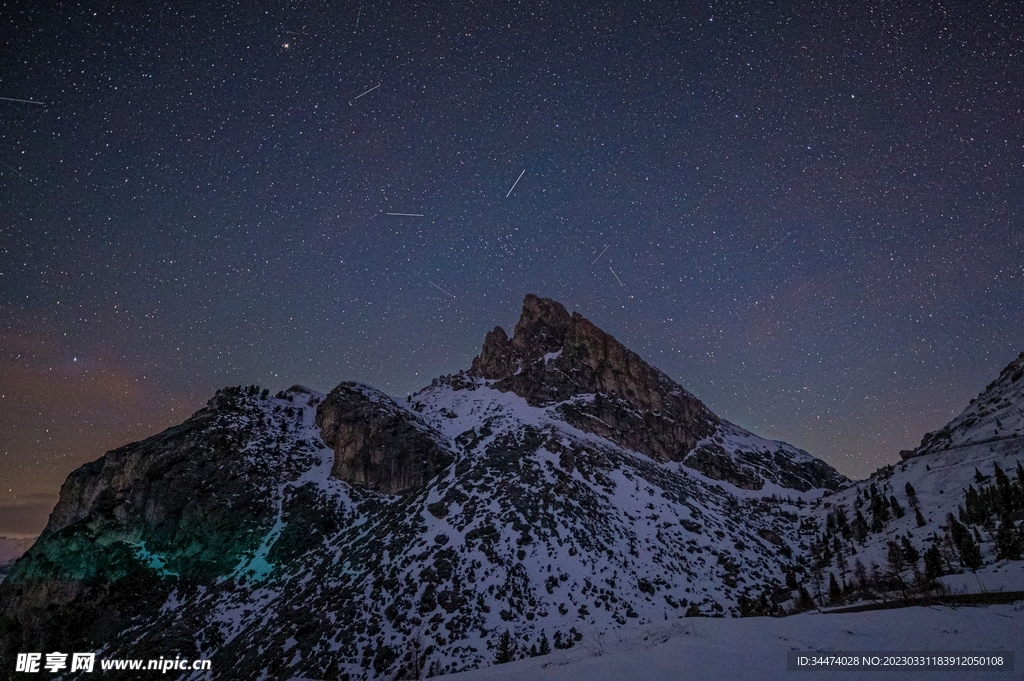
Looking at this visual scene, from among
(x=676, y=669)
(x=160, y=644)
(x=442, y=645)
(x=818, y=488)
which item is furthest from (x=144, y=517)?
(x=818, y=488)

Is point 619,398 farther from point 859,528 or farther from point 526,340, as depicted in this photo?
point 859,528

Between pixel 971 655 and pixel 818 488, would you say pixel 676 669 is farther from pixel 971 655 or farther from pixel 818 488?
pixel 818 488

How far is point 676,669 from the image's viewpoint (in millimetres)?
6105

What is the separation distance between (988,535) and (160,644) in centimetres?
5869

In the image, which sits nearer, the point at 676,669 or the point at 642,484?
the point at 676,669

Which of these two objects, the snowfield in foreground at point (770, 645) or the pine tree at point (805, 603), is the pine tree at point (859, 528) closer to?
the pine tree at point (805, 603)

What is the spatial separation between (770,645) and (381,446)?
59353 millimetres

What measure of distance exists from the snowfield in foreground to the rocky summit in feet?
75.1

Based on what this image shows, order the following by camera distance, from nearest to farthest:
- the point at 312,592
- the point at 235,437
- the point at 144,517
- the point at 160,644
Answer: the point at 160,644 < the point at 312,592 < the point at 144,517 < the point at 235,437

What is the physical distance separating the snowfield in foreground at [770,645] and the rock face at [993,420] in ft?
187

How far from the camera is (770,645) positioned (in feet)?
23.4

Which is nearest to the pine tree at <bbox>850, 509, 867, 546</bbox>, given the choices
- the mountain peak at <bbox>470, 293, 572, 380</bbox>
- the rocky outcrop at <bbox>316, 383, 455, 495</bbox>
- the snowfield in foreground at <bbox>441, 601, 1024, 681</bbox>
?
the rocky outcrop at <bbox>316, 383, 455, 495</bbox>

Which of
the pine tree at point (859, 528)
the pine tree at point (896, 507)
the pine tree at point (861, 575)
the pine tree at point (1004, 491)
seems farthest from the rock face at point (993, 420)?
the pine tree at point (861, 575)

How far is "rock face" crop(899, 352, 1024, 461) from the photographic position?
50194 millimetres
